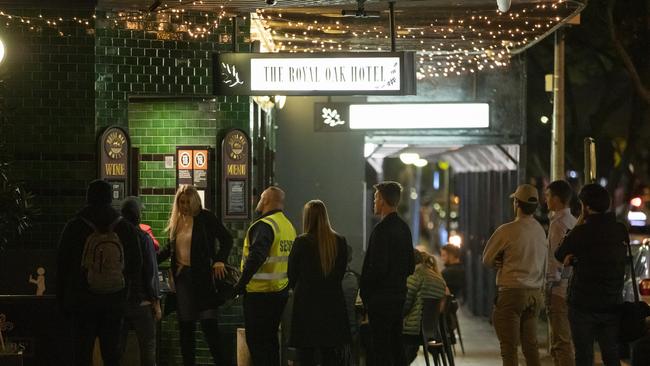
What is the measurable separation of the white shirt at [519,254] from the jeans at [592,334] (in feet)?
2.88

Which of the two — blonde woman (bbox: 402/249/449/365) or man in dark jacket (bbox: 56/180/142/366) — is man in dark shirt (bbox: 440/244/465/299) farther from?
man in dark jacket (bbox: 56/180/142/366)

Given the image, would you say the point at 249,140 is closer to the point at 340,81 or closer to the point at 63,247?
the point at 340,81

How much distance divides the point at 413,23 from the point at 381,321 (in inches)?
192

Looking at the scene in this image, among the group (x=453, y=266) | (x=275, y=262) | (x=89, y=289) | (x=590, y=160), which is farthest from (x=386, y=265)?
(x=453, y=266)

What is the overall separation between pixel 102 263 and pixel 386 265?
97.9 inches

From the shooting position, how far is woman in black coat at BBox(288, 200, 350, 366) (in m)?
10.3

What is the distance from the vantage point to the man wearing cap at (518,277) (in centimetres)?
1110

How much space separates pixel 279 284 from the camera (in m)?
11.0

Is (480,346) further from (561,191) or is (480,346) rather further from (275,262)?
(275,262)

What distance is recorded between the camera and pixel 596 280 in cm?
1023

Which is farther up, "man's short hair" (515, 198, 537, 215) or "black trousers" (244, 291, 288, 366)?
"man's short hair" (515, 198, 537, 215)

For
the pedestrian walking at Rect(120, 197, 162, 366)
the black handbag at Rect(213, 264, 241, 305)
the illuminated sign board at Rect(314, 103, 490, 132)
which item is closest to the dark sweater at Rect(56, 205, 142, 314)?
the pedestrian walking at Rect(120, 197, 162, 366)

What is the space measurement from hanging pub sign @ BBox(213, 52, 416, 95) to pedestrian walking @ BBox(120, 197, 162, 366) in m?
1.72

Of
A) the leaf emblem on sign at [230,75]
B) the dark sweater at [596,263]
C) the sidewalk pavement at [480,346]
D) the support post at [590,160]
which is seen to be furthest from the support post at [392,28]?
the sidewalk pavement at [480,346]
